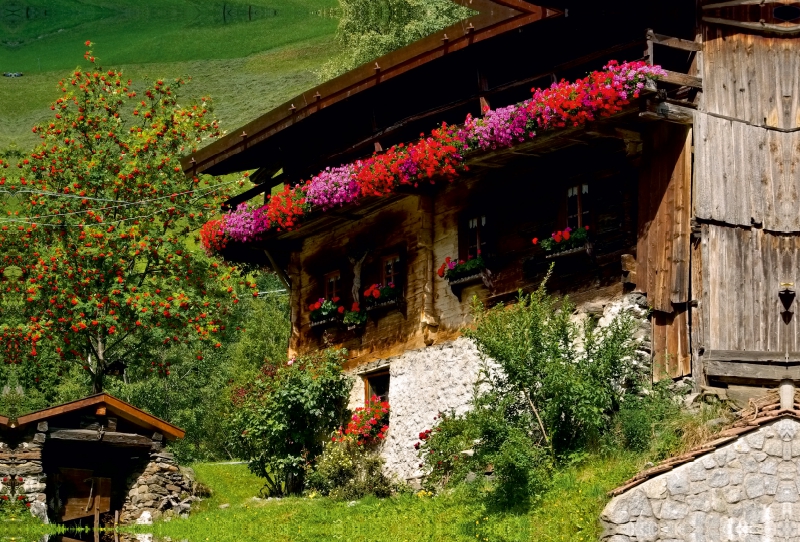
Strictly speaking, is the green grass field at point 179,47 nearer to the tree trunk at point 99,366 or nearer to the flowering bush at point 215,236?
the tree trunk at point 99,366

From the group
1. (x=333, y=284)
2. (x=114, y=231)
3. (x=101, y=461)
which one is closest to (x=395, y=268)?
(x=333, y=284)

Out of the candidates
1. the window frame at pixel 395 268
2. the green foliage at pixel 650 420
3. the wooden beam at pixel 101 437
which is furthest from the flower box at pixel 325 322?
the green foliage at pixel 650 420

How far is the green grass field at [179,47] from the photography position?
319ft

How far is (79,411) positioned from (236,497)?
3910mm

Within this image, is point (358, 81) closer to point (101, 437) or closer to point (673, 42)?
point (673, 42)

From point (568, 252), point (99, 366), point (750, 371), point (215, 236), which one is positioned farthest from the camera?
point (99, 366)

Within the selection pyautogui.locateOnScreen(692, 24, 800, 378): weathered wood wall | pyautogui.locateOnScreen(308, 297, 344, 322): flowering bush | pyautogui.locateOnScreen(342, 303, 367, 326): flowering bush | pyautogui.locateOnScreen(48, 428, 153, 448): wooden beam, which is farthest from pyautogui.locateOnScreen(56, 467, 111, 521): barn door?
pyautogui.locateOnScreen(692, 24, 800, 378): weathered wood wall

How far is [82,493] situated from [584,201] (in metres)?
11.3

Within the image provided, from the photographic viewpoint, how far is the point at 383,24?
A: 41.6 metres

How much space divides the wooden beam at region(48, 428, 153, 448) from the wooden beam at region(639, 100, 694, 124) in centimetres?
1191

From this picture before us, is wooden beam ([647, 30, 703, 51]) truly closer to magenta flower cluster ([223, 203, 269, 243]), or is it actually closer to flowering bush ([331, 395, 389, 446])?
flowering bush ([331, 395, 389, 446])

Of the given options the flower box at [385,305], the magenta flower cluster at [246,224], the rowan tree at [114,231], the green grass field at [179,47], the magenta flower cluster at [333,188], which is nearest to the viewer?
the magenta flower cluster at [333,188]

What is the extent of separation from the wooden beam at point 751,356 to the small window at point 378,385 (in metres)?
7.47

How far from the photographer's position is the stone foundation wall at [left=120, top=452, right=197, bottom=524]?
24.6 metres
